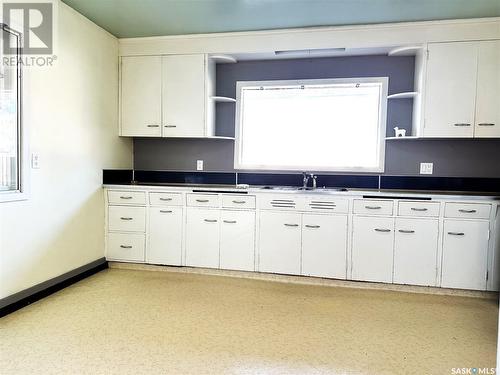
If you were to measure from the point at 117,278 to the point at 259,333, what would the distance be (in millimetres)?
1739

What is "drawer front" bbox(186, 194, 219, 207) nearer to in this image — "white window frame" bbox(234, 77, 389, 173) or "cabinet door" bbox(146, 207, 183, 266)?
"cabinet door" bbox(146, 207, 183, 266)

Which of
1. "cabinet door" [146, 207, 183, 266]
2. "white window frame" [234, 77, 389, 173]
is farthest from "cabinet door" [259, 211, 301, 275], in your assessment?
"cabinet door" [146, 207, 183, 266]

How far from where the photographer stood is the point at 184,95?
145 inches

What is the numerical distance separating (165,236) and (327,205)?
167cm

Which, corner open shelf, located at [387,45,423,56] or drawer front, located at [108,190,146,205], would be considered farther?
drawer front, located at [108,190,146,205]

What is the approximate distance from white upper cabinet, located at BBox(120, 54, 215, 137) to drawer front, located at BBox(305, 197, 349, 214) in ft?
4.32

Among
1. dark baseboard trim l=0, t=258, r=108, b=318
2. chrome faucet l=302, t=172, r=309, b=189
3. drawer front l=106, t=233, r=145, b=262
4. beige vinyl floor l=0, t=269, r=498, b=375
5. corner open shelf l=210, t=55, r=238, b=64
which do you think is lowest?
beige vinyl floor l=0, t=269, r=498, b=375

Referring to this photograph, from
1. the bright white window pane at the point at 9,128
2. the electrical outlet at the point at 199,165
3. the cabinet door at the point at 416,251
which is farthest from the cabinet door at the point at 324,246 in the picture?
the bright white window pane at the point at 9,128

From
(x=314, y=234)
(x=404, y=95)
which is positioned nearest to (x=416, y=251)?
(x=314, y=234)

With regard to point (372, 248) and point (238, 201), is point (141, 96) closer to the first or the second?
point (238, 201)

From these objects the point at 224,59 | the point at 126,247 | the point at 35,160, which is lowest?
the point at 126,247

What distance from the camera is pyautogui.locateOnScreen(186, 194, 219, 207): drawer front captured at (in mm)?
3469

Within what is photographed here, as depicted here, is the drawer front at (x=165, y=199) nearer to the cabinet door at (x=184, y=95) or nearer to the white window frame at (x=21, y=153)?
the cabinet door at (x=184, y=95)

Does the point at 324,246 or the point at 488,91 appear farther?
the point at 324,246
